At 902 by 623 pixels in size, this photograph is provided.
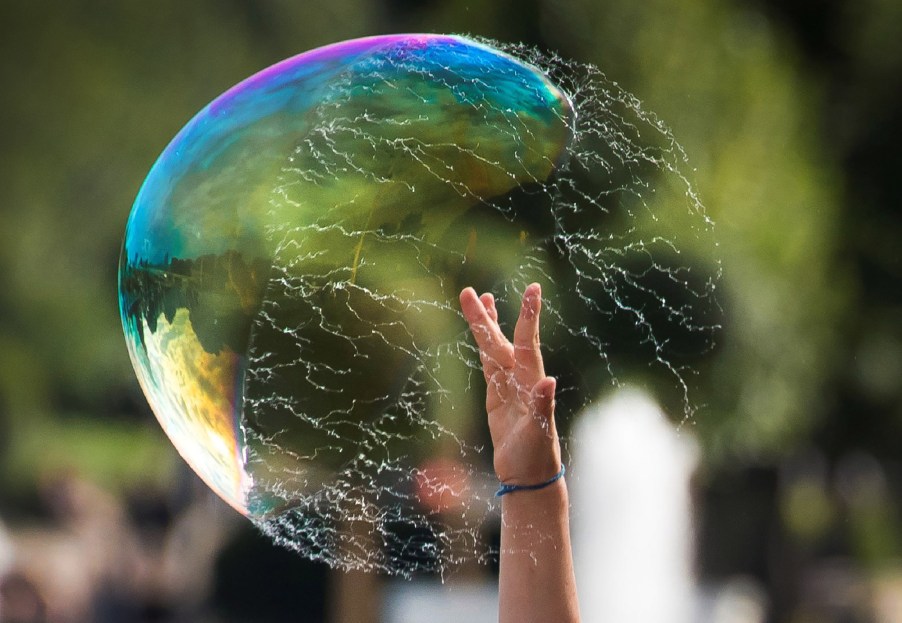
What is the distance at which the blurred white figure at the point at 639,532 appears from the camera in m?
4.79

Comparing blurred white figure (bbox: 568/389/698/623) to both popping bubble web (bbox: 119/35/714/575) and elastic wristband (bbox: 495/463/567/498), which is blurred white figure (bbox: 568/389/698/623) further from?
elastic wristband (bbox: 495/463/567/498)

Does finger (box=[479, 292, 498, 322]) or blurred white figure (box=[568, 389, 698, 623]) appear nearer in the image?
finger (box=[479, 292, 498, 322])

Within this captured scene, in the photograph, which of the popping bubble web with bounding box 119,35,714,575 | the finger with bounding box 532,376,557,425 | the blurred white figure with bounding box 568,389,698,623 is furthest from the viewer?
the blurred white figure with bounding box 568,389,698,623

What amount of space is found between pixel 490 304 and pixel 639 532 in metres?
4.45

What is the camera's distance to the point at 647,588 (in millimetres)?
6199

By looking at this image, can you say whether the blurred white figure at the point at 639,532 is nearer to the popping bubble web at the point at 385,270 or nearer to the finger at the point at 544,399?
the popping bubble web at the point at 385,270

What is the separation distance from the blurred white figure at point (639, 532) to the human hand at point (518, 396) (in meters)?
2.27

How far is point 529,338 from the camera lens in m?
1.68

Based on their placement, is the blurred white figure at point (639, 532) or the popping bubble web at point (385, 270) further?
the blurred white figure at point (639, 532)

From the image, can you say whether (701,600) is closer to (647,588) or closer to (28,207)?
(647,588)

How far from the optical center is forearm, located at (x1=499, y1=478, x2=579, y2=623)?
169cm

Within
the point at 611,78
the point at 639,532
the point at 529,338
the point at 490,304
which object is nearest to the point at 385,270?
the point at 490,304

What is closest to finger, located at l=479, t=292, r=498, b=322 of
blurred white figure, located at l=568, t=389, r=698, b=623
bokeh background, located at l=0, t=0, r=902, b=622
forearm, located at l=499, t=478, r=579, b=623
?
forearm, located at l=499, t=478, r=579, b=623

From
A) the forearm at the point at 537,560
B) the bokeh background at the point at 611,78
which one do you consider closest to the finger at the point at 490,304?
the forearm at the point at 537,560
